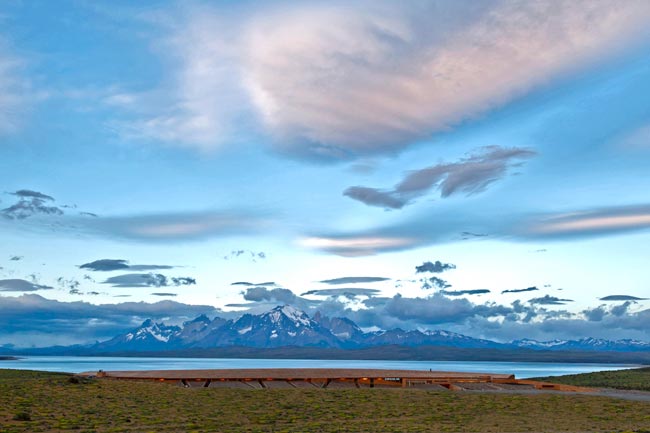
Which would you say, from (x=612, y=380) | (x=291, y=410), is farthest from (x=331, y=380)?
(x=612, y=380)

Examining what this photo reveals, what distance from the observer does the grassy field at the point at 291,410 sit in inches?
1286

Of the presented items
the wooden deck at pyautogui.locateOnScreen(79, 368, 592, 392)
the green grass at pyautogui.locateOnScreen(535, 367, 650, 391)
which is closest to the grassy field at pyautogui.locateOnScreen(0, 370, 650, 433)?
the wooden deck at pyautogui.locateOnScreen(79, 368, 592, 392)

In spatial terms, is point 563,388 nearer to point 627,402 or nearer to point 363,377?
point 627,402

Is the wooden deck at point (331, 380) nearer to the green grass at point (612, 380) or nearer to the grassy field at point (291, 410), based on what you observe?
the grassy field at point (291, 410)

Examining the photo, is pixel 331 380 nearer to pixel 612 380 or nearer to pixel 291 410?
pixel 291 410

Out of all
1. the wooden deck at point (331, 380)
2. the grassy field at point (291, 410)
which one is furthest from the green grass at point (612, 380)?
the grassy field at point (291, 410)

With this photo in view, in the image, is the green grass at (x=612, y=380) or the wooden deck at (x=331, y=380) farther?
the green grass at (x=612, y=380)

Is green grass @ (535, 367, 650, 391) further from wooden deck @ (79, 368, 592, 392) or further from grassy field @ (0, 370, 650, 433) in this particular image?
grassy field @ (0, 370, 650, 433)

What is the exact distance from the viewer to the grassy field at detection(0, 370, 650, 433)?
32656 millimetres

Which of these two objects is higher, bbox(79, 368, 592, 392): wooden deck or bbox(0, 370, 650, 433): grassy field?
bbox(79, 368, 592, 392): wooden deck

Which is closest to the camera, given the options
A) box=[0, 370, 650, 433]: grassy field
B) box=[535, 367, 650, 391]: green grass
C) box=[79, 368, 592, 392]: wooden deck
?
box=[0, 370, 650, 433]: grassy field

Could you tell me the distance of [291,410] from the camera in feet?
131

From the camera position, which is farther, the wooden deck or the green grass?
the green grass

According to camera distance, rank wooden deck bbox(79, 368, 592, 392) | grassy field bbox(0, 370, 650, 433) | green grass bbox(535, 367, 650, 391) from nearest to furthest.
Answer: grassy field bbox(0, 370, 650, 433)
wooden deck bbox(79, 368, 592, 392)
green grass bbox(535, 367, 650, 391)
